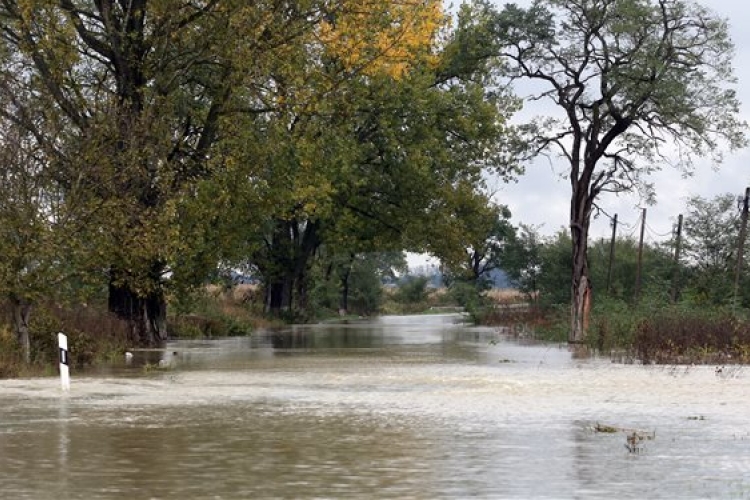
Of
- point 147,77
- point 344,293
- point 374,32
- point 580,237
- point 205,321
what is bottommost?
point 205,321

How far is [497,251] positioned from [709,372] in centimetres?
8289

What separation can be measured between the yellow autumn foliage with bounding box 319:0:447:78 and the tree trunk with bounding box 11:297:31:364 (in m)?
14.5

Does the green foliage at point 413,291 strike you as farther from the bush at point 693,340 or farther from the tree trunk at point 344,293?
the bush at point 693,340

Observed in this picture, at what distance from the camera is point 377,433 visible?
16.5 metres

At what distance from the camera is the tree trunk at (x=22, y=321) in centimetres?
2753

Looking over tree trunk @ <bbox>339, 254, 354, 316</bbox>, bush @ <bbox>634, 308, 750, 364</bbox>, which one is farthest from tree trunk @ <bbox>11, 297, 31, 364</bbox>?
tree trunk @ <bbox>339, 254, 354, 316</bbox>

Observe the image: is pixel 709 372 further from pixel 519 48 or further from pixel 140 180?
pixel 519 48

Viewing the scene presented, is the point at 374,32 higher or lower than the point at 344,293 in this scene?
higher

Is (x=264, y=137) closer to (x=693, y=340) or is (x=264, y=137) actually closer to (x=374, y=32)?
(x=374, y=32)

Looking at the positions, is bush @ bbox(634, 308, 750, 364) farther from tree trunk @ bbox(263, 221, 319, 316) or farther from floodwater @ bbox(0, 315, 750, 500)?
tree trunk @ bbox(263, 221, 319, 316)

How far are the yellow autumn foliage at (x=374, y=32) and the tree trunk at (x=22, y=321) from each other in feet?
47.5

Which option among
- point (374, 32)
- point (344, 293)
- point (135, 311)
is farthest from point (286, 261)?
point (344, 293)

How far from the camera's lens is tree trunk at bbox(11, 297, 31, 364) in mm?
27530

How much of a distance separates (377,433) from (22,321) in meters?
13.6
